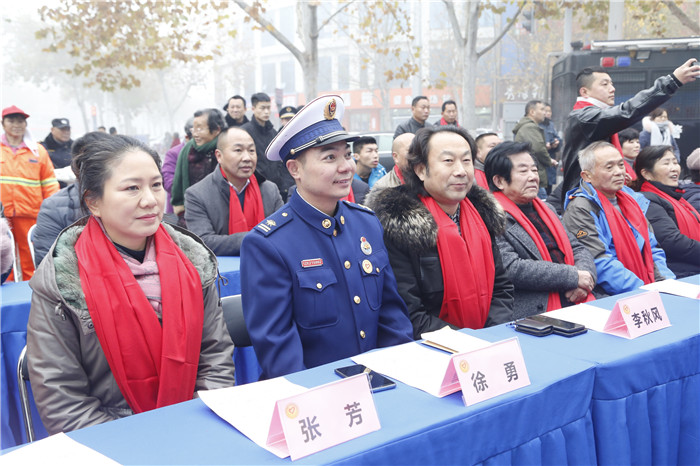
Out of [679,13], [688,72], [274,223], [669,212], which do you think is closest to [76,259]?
[274,223]

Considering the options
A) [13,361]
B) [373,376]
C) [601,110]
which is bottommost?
[13,361]

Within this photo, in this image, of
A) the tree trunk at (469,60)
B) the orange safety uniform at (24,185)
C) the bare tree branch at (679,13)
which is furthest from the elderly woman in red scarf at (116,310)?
the bare tree branch at (679,13)

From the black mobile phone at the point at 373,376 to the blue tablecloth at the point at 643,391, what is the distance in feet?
1.68

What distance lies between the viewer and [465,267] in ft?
8.16

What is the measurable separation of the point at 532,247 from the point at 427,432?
184 centimetres

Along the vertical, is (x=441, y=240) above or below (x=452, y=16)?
below

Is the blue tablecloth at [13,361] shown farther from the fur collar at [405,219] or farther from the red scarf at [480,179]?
the red scarf at [480,179]

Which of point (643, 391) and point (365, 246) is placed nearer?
point (643, 391)

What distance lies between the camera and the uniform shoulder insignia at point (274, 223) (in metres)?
2.03

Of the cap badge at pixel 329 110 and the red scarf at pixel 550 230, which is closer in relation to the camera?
the cap badge at pixel 329 110

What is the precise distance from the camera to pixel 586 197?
337 centimetres

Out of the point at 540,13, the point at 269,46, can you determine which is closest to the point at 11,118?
the point at 540,13

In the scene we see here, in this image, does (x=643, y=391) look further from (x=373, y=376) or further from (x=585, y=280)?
(x=585, y=280)

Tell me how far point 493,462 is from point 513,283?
5.11ft
